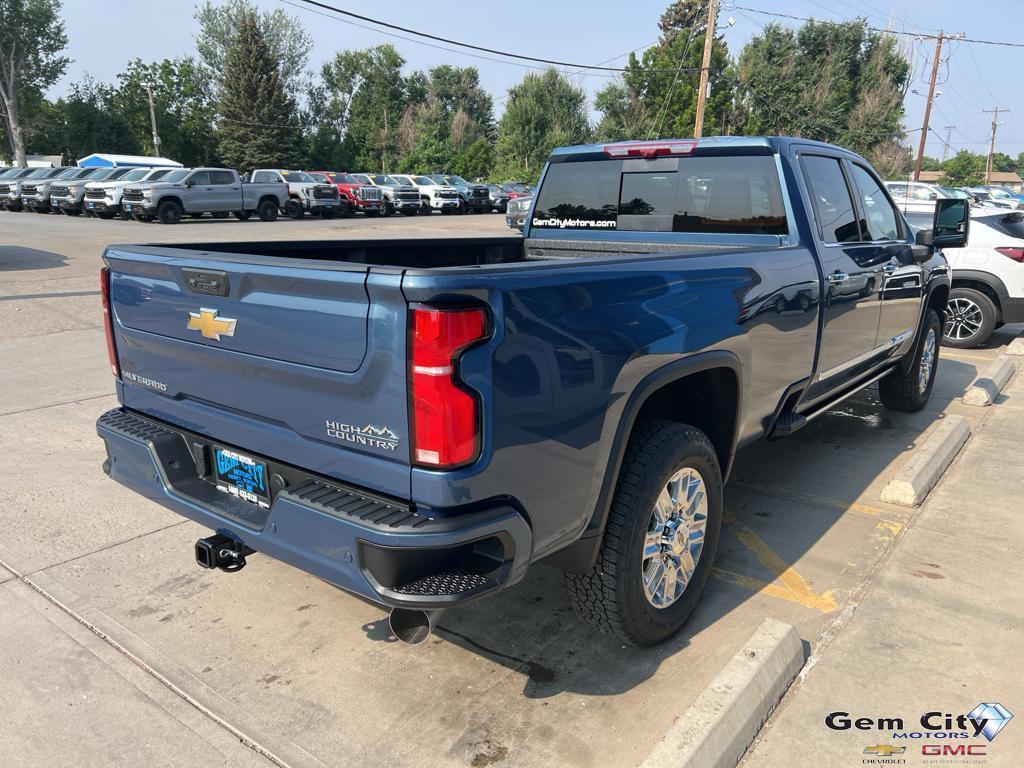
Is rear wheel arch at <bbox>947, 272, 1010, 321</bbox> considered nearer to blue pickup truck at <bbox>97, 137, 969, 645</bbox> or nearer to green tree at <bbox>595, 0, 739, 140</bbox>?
blue pickup truck at <bbox>97, 137, 969, 645</bbox>

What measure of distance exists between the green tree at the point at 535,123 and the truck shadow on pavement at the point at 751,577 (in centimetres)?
4799

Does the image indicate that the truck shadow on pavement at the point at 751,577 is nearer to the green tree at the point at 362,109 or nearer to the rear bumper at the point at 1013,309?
the rear bumper at the point at 1013,309

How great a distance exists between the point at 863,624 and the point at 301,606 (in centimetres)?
237

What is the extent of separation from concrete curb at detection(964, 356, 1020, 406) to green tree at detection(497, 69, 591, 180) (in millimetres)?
45945

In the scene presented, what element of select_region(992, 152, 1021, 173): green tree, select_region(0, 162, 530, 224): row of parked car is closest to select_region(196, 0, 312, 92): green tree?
select_region(0, 162, 530, 224): row of parked car

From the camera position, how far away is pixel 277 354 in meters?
2.36

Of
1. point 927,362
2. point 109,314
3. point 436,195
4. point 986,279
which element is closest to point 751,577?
point 109,314

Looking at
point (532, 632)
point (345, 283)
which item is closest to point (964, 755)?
point (532, 632)

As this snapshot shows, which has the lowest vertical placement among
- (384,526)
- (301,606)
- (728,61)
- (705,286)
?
(301,606)

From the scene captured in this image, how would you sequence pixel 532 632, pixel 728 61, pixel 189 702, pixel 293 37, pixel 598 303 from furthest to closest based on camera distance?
pixel 293 37 < pixel 728 61 < pixel 532 632 < pixel 189 702 < pixel 598 303

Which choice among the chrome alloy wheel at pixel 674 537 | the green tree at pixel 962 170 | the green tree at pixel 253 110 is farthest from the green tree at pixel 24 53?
the green tree at pixel 962 170

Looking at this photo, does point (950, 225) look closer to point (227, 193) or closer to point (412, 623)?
point (412, 623)

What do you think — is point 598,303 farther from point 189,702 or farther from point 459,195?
point 459,195

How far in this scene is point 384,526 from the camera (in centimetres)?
209
